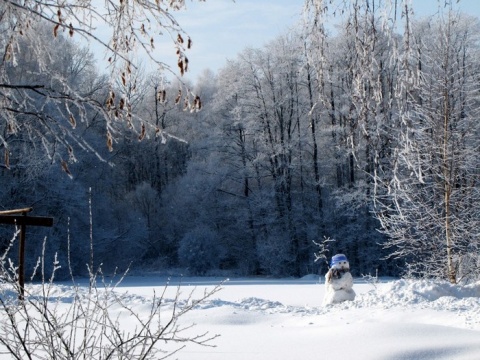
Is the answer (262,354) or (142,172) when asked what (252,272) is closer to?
(142,172)

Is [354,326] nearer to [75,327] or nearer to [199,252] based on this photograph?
[75,327]

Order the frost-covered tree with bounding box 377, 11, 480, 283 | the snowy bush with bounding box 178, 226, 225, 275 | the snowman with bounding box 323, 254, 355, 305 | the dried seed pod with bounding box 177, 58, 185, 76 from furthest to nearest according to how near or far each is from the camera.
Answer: the snowy bush with bounding box 178, 226, 225, 275
the frost-covered tree with bounding box 377, 11, 480, 283
the snowman with bounding box 323, 254, 355, 305
the dried seed pod with bounding box 177, 58, 185, 76

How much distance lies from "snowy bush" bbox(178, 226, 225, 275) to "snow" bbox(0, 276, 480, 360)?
14762 millimetres

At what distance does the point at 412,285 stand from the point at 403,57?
901cm

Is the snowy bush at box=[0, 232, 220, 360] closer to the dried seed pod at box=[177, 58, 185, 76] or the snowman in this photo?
the dried seed pod at box=[177, 58, 185, 76]

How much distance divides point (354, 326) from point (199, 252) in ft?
64.5

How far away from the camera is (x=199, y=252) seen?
85.9ft

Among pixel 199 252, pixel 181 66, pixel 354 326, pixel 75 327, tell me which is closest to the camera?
pixel 181 66

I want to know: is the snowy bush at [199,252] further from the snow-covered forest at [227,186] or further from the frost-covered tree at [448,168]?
the frost-covered tree at [448,168]

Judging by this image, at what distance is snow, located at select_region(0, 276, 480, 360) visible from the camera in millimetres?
5574

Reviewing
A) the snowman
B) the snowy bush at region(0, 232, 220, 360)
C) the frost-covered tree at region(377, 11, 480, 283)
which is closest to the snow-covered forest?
the frost-covered tree at region(377, 11, 480, 283)

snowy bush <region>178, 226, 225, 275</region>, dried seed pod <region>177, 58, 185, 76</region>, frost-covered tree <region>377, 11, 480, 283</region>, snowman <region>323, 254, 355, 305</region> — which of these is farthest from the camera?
snowy bush <region>178, 226, 225, 275</region>

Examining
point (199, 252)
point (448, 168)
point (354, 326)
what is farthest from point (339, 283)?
point (199, 252)

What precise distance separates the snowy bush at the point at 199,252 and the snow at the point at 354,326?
14762 mm
